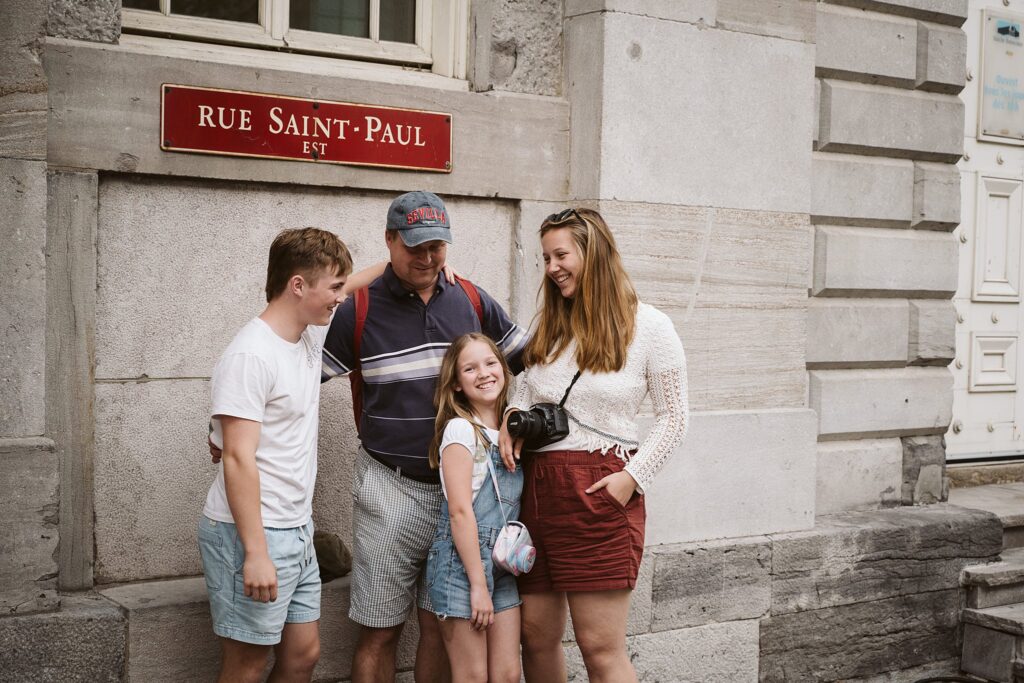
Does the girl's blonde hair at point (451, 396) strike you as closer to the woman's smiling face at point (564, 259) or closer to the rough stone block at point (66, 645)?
the woman's smiling face at point (564, 259)

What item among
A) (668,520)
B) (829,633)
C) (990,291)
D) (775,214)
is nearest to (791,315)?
(775,214)

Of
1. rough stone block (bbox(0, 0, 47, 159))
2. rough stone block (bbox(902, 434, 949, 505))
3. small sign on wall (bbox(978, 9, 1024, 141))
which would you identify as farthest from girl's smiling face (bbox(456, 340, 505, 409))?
small sign on wall (bbox(978, 9, 1024, 141))

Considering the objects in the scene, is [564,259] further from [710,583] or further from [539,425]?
[710,583]

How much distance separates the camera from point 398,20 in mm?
5055

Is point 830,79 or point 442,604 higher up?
point 830,79

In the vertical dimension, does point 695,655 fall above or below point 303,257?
below

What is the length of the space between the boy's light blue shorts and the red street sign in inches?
58.5

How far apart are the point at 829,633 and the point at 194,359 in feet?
10.7

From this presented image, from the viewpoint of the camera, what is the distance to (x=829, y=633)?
5801 millimetres

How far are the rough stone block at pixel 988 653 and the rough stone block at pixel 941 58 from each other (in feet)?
9.10

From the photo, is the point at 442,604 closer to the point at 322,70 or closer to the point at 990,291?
the point at 322,70

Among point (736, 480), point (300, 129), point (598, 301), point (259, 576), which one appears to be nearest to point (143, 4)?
point (300, 129)

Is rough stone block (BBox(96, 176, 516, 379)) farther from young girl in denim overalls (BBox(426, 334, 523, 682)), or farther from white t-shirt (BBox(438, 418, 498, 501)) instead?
white t-shirt (BBox(438, 418, 498, 501))

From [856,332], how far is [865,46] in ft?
4.67
